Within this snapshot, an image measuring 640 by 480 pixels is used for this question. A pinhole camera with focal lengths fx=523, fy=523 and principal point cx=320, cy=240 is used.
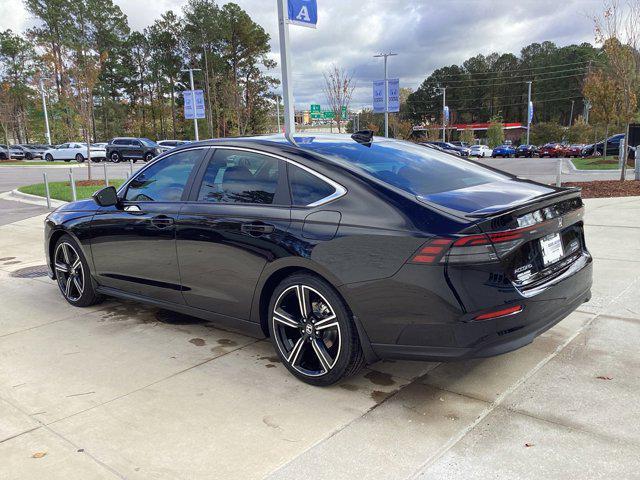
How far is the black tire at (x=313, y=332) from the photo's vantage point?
10.3ft

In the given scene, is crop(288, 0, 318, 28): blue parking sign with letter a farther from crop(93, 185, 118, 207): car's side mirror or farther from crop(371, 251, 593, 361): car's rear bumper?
crop(371, 251, 593, 361): car's rear bumper

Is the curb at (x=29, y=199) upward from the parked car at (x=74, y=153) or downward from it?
downward

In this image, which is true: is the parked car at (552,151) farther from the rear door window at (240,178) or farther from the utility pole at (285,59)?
the rear door window at (240,178)

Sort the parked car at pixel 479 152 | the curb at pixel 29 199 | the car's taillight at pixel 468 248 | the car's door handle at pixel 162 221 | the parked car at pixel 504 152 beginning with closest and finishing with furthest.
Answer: the car's taillight at pixel 468 248 < the car's door handle at pixel 162 221 < the curb at pixel 29 199 < the parked car at pixel 504 152 < the parked car at pixel 479 152

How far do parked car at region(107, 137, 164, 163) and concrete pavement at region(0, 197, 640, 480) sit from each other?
35719 mm

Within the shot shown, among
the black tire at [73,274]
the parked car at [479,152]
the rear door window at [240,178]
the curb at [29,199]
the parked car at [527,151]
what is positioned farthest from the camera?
the parked car at [479,152]

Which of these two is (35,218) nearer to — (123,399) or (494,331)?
(123,399)

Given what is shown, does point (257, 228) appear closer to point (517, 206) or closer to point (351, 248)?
point (351, 248)

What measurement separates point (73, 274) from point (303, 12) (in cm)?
690

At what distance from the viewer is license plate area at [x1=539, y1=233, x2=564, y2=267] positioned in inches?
120

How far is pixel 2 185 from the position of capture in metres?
21.8

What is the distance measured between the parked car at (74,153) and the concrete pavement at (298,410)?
4017 cm

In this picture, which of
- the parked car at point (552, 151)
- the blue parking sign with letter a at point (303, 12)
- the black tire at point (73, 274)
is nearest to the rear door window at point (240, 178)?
the black tire at point (73, 274)

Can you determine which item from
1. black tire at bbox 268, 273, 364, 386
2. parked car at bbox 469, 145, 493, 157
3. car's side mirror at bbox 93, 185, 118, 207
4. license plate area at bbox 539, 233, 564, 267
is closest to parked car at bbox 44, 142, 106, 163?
parked car at bbox 469, 145, 493, 157
